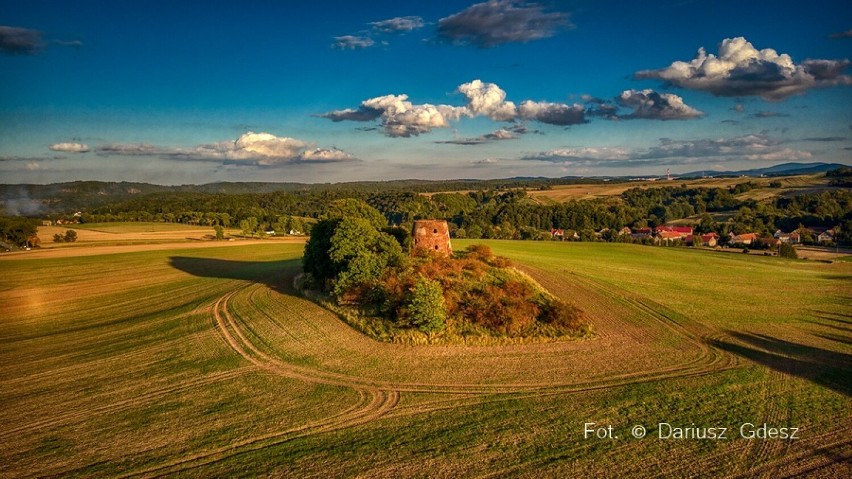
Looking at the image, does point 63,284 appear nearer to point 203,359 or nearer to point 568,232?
point 203,359

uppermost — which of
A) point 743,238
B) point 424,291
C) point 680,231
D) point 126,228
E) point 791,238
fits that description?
point 126,228

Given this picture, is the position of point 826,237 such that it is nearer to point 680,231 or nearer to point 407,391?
point 680,231

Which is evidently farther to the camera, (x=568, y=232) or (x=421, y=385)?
(x=568, y=232)

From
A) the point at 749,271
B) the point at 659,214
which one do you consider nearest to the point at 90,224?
the point at 749,271

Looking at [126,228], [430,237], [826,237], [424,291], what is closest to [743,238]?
[826,237]

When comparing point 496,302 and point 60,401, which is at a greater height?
point 496,302
